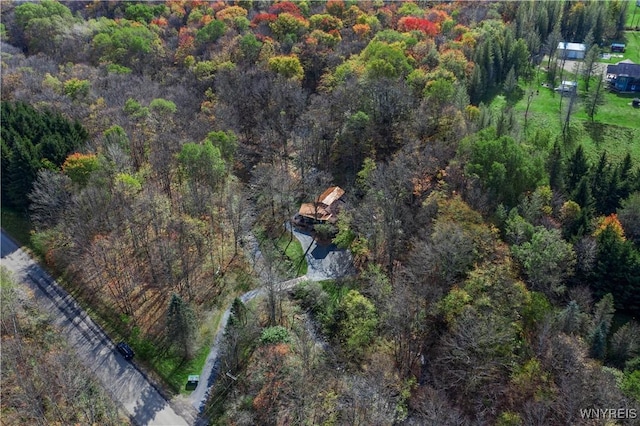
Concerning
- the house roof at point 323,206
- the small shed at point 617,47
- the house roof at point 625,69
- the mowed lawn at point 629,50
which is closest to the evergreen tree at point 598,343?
the house roof at point 323,206

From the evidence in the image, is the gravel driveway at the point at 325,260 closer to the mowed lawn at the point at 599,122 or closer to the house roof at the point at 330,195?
the house roof at the point at 330,195

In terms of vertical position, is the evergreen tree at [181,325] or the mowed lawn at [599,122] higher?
the evergreen tree at [181,325]

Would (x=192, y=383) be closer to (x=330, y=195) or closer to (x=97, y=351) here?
(x=97, y=351)

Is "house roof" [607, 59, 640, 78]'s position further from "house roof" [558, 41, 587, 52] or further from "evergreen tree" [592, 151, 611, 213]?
"evergreen tree" [592, 151, 611, 213]

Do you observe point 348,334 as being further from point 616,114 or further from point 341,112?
point 616,114

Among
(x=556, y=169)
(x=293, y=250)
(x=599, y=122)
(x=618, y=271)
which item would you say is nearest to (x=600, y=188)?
(x=556, y=169)

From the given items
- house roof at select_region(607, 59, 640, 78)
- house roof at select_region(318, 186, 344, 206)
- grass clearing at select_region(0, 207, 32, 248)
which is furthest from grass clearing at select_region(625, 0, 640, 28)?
grass clearing at select_region(0, 207, 32, 248)

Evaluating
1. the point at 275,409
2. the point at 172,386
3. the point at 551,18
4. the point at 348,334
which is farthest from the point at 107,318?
the point at 551,18
